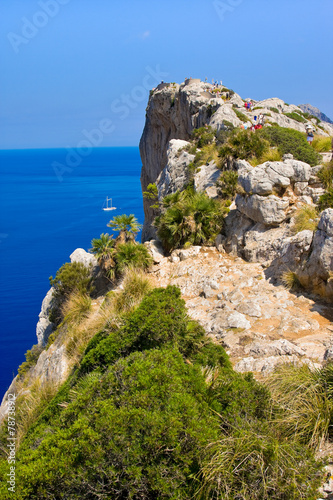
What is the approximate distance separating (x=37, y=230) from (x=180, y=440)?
90822 millimetres

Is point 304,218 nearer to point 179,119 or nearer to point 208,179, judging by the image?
point 208,179

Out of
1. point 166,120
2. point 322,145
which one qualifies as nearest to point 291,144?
point 322,145

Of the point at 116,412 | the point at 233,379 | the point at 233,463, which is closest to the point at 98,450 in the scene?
the point at 116,412

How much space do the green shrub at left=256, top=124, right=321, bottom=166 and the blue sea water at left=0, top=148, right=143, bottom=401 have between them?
1707cm

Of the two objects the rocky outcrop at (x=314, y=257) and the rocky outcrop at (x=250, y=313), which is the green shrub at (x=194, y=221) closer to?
the rocky outcrop at (x=250, y=313)

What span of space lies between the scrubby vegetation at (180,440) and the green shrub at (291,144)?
11.6 meters

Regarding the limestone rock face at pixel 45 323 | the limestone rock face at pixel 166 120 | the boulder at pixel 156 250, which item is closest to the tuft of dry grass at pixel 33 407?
the boulder at pixel 156 250

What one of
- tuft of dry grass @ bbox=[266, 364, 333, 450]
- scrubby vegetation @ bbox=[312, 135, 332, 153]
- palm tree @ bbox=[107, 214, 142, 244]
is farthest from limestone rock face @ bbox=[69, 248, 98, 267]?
tuft of dry grass @ bbox=[266, 364, 333, 450]

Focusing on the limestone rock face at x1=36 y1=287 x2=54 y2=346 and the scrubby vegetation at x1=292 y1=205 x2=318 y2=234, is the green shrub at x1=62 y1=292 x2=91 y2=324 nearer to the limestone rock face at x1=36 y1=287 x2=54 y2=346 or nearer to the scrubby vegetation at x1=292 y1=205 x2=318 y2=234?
the scrubby vegetation at x1=292 y1=205 x2=318 y2=234

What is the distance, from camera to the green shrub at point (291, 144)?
14811 mm

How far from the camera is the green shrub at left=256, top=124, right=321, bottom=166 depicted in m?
14.8

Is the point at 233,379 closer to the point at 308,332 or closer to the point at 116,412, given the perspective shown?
the point at 116,412

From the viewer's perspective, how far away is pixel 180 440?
3885 millimetres

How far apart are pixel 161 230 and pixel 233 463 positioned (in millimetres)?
11667
